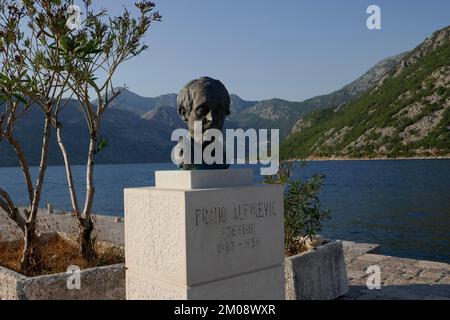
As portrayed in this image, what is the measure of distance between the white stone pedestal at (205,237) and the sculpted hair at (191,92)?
0.83 meters

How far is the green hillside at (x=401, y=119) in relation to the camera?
312ft

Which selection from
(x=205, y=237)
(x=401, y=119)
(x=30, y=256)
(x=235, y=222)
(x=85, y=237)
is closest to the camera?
(x=205, y=237)

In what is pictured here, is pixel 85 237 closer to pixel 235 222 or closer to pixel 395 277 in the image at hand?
pixel 235 222

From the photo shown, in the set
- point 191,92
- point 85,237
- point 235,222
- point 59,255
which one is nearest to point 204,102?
point 191,92

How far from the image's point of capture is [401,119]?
103 metres

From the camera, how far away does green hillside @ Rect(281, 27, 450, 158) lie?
3740 inches

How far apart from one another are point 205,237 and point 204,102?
5.00ft

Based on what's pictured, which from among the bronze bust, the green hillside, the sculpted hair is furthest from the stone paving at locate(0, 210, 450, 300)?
the green hillside

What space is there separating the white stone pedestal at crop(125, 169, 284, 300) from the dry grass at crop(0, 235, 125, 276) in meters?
2.50

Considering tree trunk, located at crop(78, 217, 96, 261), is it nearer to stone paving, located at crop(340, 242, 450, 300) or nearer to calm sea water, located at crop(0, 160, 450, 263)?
stone paving, located at crop(340, 242, 450, 300)

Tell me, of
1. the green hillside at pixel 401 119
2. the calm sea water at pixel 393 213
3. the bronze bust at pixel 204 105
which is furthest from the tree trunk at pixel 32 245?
the green hillside at pixel 401 119

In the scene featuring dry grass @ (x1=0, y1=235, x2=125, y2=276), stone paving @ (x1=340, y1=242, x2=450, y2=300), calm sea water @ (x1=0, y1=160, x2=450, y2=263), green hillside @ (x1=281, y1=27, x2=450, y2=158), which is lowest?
calm sea water @ (x1=0, y1=160, x2=450, y2=263)

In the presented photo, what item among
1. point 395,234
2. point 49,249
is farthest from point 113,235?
point 395,234

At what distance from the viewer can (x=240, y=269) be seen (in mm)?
4941
